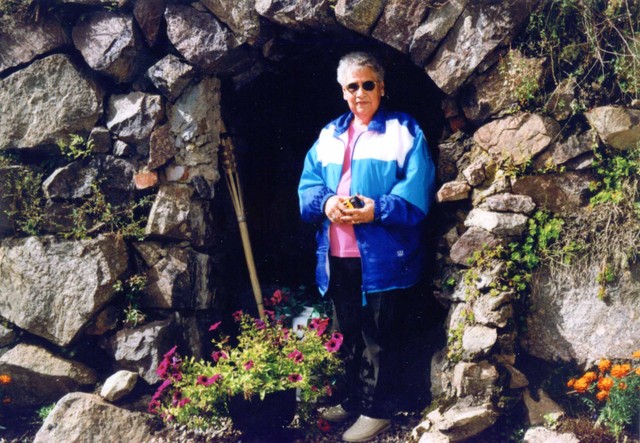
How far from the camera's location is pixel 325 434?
3.82m

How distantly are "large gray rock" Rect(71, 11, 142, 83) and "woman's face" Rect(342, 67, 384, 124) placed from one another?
149cm

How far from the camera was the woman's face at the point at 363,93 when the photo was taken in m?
3.63

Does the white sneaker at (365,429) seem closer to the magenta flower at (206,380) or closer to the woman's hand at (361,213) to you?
the magenta flower at (206,380)

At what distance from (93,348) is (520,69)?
334cm

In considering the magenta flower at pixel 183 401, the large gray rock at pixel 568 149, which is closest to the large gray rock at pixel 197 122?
the magenta flower at pixel 183 401

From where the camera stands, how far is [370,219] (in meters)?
3.49

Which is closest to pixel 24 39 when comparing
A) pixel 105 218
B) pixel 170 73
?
pixel 170 73

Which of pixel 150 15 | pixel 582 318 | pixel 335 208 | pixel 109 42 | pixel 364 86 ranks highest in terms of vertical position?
pixel 150 15

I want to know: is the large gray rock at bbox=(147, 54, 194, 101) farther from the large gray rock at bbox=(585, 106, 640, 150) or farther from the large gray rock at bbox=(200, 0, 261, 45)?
the large gray rock at bbox=(585, 106, 640, 150)

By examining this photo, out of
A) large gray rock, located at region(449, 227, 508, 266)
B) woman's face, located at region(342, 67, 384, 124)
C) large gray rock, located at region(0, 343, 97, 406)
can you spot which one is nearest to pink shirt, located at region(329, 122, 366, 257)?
woman's face, located at region(342, 67, 384, 124)

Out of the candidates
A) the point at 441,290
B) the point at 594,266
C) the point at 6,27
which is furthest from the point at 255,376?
the point at 6,27

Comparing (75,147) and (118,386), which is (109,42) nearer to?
(75,147)

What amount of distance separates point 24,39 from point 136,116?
930 millimetres

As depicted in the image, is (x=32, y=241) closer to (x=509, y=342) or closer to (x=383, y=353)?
(x=383, y=353)
